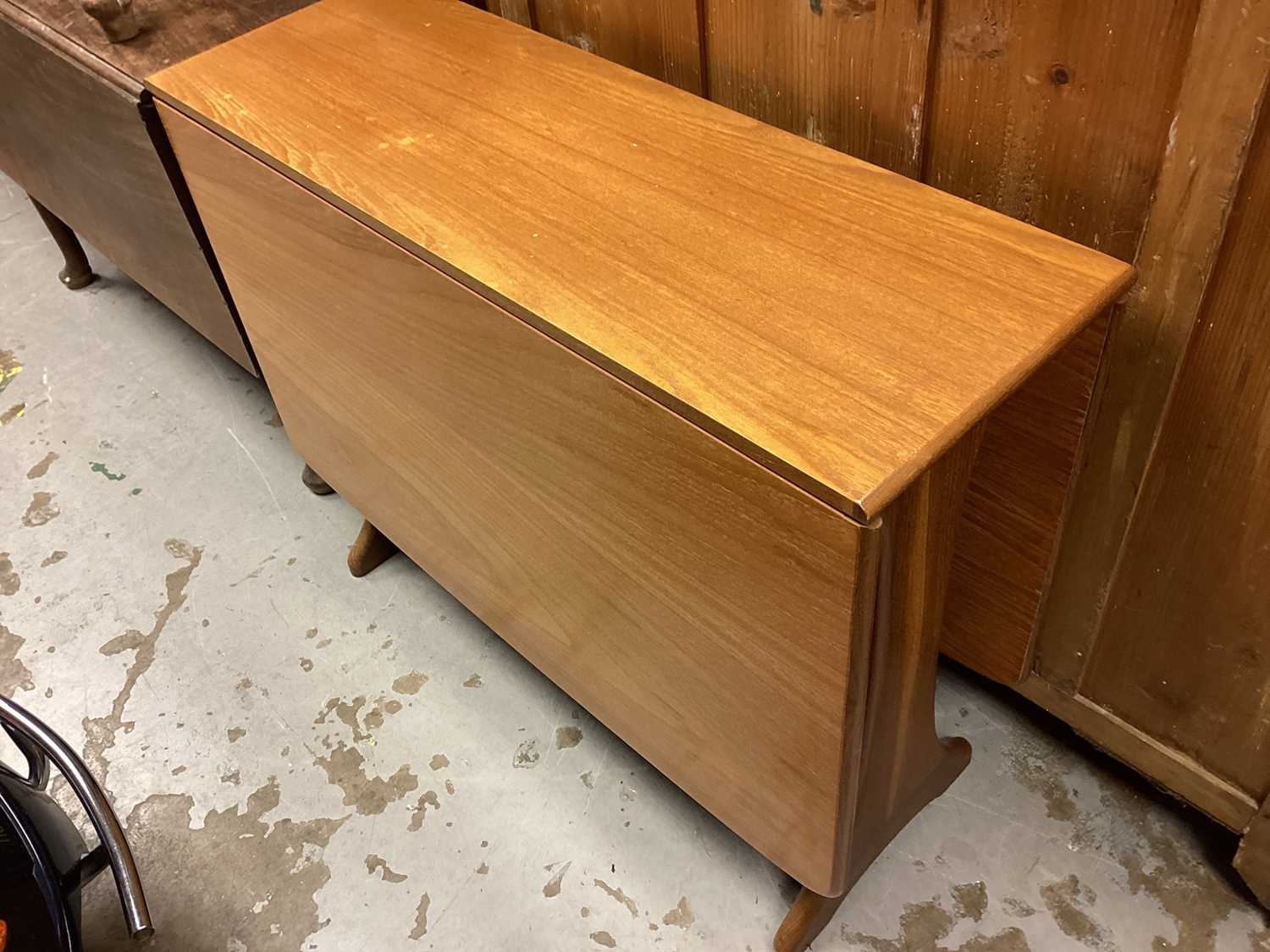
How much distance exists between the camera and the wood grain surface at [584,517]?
0.71 meters

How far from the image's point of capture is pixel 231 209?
1117mm

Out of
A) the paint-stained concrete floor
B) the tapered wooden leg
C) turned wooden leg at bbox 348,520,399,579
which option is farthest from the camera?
turned wooden leg at bbox 348,520,399,579

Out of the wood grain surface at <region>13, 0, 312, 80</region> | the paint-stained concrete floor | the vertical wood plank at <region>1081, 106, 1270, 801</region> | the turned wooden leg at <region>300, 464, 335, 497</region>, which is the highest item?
the wood grain surface at <region>13, 0, 312, 80</region>

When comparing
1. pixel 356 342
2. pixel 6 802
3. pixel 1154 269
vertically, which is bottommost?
pixel 6 802

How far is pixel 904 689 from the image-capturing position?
34.5 inches

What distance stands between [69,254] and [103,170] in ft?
2.27

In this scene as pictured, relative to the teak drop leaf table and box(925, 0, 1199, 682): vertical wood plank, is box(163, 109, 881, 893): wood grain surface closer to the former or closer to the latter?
the teak drop leaf table

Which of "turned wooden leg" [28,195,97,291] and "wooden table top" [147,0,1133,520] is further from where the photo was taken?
"turned wooden leg" [28,195,97,291]

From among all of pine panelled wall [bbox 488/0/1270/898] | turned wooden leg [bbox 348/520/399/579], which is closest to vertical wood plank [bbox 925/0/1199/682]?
pine panelled wall [bbox 488/0/1270/898]

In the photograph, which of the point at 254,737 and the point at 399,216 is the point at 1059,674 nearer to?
the point at 399,216

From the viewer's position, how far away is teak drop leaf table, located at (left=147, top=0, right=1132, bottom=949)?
68 centimetres

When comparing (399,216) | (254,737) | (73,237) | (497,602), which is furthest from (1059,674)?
(73,237)

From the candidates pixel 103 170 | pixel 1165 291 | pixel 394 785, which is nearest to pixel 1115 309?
pixel 1165 291

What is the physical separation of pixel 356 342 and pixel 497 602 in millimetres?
324
